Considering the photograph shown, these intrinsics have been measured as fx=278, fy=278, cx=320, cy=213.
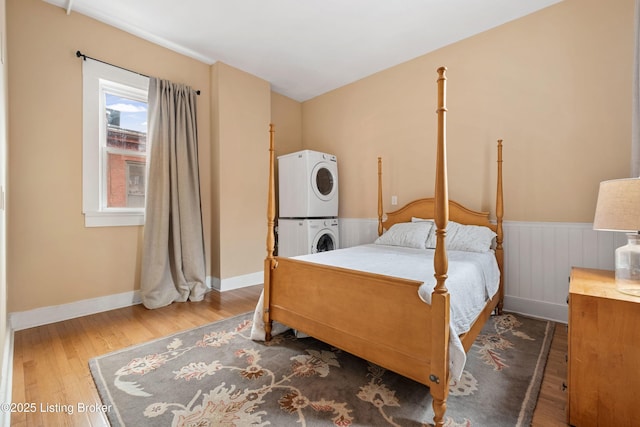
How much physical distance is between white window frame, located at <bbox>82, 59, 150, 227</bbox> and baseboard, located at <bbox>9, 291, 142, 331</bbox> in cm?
73

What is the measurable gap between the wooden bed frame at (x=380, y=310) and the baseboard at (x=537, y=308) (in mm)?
633

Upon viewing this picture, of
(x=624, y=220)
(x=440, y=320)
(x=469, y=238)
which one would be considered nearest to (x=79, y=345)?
(x=440, y=320)

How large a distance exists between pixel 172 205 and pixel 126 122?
0.99 m

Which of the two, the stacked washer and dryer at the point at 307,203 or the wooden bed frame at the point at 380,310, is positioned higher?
the stacked washer and dryer at the point at 307,203

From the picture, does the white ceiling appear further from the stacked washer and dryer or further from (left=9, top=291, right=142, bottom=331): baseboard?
(left=9, top=291, right=142, bottom=331): baseboard

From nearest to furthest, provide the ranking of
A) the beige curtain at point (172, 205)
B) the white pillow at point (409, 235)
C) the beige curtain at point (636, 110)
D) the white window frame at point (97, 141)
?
the beige curtain at point (636, 110) < the white window frame at point (97, 141) < the white pillow at point (409, 235) < the beige curtain at point (172, 205)

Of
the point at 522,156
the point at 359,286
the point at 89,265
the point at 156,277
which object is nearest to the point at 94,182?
the point at 89,265

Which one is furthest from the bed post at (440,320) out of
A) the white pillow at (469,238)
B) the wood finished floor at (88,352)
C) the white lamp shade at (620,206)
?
the white pillow at (469,238)

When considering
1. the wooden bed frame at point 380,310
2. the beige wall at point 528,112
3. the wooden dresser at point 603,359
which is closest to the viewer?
the wooden dresser at point 603,359

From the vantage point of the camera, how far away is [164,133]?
2.98m

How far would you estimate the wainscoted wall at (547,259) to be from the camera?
7.48ft

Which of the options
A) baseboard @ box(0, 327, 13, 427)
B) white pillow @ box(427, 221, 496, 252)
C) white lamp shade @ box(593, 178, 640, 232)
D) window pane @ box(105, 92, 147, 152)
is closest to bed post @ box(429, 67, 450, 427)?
white lamp shade @ box(593, 178, 640, 232)

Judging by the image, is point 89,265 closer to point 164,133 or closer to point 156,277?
point 156,277

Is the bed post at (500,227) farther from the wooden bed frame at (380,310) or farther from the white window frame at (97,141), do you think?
the white window frame at (97,141)
